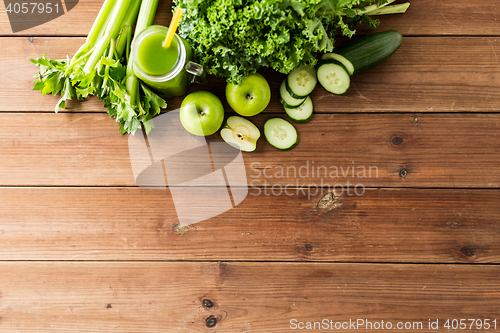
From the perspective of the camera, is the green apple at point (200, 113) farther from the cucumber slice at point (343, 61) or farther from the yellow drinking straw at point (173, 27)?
the cucumber slice at point (343, 61)

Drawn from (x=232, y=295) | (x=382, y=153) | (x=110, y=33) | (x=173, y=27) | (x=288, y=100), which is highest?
(x=173, y=27)

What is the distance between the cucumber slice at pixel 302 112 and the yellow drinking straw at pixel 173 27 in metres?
0.47

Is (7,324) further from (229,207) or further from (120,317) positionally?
(229,207)

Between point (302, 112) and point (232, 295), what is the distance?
740 mm

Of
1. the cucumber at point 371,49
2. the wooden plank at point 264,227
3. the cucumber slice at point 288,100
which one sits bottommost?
the wooden plank at point 264,227

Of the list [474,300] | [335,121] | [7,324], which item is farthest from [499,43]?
[7,324]

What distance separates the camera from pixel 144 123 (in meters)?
1.10

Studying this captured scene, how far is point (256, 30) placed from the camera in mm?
878

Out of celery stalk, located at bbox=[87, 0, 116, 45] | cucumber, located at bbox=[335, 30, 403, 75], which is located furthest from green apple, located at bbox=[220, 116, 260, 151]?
celery stalk, located at bbox=[87, 0, 116, 45]

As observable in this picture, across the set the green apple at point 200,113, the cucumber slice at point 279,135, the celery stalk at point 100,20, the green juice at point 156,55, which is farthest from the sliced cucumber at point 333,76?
the celery stalk at point 100,20

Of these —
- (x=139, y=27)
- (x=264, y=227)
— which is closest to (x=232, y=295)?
(x=264, y=227)

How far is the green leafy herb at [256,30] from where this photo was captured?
84cm

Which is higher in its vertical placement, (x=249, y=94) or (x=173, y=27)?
(x=173, y=27)

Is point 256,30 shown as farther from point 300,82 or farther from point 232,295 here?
point 232,295
